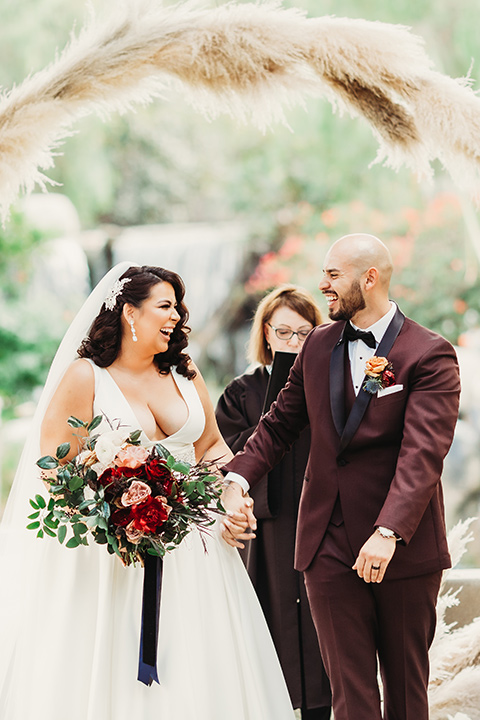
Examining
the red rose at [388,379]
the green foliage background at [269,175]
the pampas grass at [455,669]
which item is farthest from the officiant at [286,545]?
the green foliage background at [269,175]

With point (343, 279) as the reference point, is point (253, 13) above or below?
above

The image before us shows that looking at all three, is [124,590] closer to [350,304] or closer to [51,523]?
[51,523]

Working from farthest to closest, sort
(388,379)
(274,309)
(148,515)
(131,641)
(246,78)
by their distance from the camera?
(274,309) < (246,78) < (131,641) < (388,379) < (148,515)

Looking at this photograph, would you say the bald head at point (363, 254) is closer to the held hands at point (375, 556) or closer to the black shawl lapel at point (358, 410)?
the black shawl lapel at point (358, 410)

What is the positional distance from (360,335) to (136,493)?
99 centimetres

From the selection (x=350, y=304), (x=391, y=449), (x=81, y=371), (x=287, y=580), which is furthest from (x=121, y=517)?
(x=287, y=580)

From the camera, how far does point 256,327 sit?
13.1ft

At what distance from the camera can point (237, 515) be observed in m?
3.12

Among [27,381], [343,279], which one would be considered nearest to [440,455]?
[343,279]

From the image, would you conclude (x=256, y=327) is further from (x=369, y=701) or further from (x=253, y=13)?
(x=369, y=701)

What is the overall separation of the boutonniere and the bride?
702mm

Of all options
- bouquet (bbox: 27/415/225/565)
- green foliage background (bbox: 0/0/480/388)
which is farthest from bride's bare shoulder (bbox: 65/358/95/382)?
green foliage background (bbox: 0/0/480/388)

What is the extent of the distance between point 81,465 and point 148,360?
0.70 meters

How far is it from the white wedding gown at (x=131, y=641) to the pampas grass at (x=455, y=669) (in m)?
0.92
